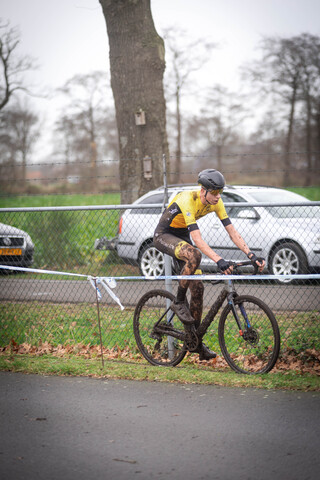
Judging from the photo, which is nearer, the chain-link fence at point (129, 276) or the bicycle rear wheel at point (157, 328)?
the bicycle rear wheel at point (157, 328)

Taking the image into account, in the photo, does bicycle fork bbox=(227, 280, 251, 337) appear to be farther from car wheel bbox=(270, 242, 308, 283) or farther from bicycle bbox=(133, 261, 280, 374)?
car wheel bbox=(270, 242, 308, 283)

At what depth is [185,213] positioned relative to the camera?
19.3 ft

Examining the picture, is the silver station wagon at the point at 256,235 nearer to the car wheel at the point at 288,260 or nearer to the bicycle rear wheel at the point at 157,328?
the car wheel at the point at 288,260

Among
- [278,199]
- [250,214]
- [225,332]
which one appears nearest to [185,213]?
[225,332]

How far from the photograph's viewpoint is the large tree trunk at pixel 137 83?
1355cm

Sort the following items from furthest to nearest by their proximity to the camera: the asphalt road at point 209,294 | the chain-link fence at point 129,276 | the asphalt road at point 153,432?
the asphalt road at point 209,294
the chain-link fence at point 129,276
the asphalt road at point 153,432

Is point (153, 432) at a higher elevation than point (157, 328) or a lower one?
lower

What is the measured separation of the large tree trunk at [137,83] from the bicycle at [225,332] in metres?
7.29

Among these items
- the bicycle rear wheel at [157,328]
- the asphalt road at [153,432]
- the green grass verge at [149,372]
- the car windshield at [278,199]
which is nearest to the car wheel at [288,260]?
the car windshield at [278,199]

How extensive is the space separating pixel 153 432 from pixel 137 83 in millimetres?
10232

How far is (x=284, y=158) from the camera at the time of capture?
52.7m

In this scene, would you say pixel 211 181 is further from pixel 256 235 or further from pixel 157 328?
pixel 256 235

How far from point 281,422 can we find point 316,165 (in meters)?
47.2

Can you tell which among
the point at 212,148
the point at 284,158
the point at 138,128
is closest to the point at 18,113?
the point at 212,148
